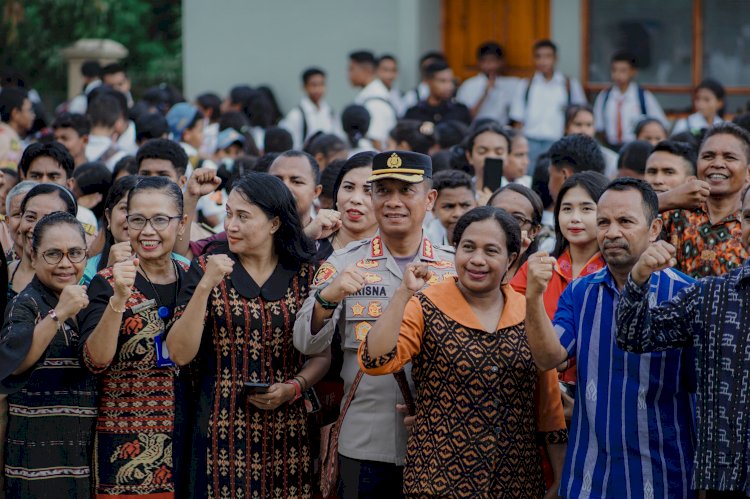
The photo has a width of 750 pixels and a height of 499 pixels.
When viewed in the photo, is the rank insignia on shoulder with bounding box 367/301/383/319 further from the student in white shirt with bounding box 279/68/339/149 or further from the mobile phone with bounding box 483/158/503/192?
the student in white shirt with bounding box 279/68/339/149

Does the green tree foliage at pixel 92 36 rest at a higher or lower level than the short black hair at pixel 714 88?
higher

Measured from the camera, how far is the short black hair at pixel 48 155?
296 inches

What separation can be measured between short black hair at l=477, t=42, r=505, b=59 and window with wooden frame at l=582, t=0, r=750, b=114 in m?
1.03

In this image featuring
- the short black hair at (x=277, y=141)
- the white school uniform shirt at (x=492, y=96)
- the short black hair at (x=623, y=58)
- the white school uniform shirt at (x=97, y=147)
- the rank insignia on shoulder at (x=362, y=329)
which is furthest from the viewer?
the white school uniform shirt at (x=492, y=96)

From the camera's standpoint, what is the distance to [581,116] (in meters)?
10.8

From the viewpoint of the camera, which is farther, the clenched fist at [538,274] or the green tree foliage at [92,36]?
the green tree foliage at [92,36]

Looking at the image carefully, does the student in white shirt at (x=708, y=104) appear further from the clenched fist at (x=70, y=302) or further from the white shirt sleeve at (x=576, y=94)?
the clenched fist at (x=70, y=302)

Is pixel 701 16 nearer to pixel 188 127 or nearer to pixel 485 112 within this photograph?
pixel 485 112

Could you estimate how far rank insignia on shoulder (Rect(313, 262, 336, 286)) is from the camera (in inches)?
202

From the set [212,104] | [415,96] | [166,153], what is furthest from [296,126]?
[166,153]

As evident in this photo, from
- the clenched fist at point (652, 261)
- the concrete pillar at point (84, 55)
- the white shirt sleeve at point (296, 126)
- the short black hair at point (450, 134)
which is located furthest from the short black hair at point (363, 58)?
the clenched fist at point (652, 261)

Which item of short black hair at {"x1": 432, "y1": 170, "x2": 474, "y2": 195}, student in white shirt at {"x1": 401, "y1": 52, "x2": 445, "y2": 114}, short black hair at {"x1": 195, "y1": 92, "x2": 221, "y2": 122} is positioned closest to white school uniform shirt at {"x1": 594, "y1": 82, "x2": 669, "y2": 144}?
student in white shirt at {"x1": 401, "y1": 52, "x2": 445, "y2": 114}

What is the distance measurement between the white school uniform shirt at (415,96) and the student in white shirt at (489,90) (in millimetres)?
485

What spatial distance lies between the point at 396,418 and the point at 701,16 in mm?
10497
